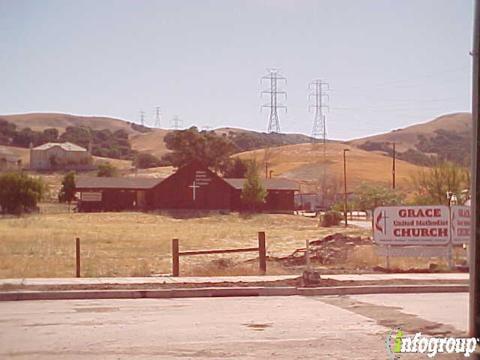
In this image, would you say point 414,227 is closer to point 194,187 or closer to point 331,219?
point 331,219

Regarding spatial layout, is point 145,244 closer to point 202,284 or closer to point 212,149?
point 202,284

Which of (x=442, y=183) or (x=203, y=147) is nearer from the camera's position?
(x=442, y=183)

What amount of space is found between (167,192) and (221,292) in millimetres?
80551

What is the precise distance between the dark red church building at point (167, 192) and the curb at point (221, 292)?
79274mm

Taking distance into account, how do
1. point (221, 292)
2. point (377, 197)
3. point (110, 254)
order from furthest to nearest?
point (377, 197), point (110, 254), point (221, 292)

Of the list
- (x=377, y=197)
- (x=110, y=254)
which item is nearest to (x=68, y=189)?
(x=377, y=197)

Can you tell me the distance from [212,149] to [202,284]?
376ft

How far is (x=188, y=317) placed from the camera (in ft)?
49.0

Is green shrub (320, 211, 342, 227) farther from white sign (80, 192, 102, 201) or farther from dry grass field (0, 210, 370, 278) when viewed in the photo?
white sign (80, 192, 102, 201)

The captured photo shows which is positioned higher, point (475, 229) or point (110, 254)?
point (475, 229)

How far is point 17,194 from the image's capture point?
93.1 m

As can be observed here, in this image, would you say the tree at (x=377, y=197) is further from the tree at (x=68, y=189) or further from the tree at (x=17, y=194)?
the tree at (x=68, y=189)

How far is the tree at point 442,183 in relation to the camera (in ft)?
154

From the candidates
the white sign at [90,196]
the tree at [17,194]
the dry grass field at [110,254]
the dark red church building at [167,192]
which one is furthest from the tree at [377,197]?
the tree at [17,194]
